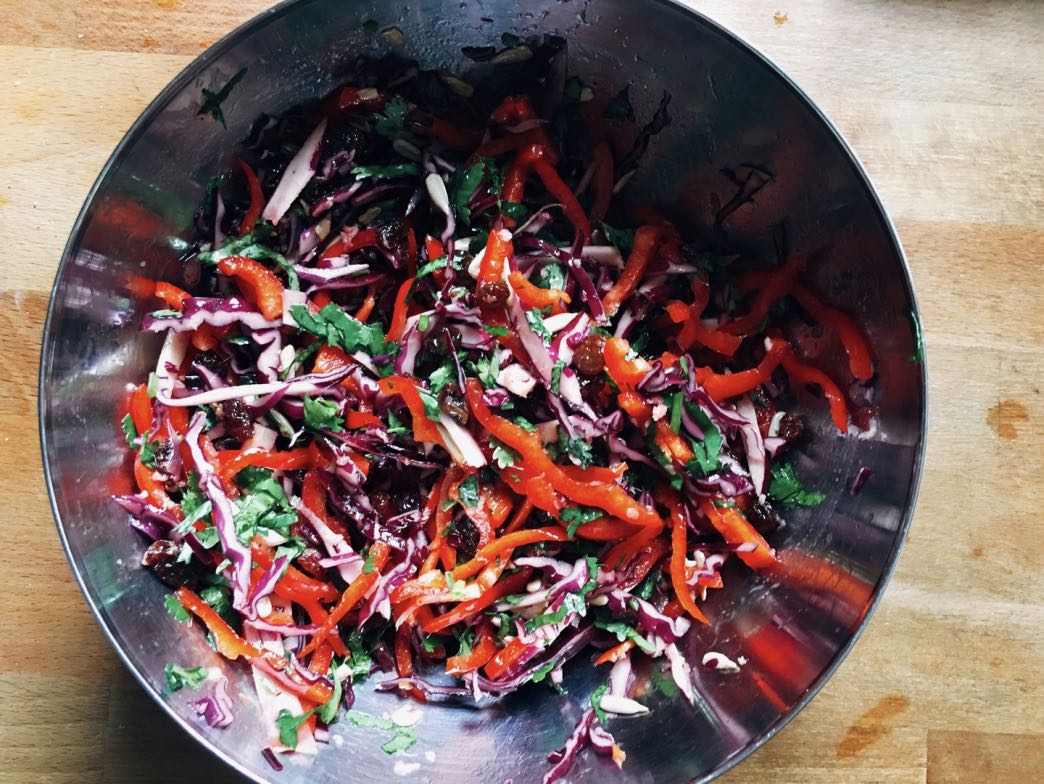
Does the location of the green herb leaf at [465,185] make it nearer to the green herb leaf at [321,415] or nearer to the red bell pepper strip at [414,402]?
the red bell pepper strip at [414,402]

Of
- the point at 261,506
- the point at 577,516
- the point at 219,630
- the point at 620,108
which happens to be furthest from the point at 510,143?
the point at 219,630

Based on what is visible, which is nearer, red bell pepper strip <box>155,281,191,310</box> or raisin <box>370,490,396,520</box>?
red bell pepper strip <box>155,281,191,310</box>

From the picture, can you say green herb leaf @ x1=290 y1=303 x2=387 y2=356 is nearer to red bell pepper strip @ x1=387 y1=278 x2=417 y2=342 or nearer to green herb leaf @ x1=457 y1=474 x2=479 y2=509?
red bell pepper strip @ x1=387 y1=278 x2=417 y2=342

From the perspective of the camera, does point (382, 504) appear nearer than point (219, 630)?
No

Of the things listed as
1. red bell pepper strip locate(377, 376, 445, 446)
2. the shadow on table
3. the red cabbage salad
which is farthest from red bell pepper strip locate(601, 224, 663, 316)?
the shadow on table

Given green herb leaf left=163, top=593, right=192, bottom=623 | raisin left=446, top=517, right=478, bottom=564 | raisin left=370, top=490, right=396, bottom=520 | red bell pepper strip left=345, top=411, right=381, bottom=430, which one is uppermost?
red bell pepper strip left=345, top=411, right=381, bottom=430

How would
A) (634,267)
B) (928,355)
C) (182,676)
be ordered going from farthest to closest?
(928,355) → (634,267) → (182,676)

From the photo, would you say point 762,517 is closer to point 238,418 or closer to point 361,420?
point 361,420
